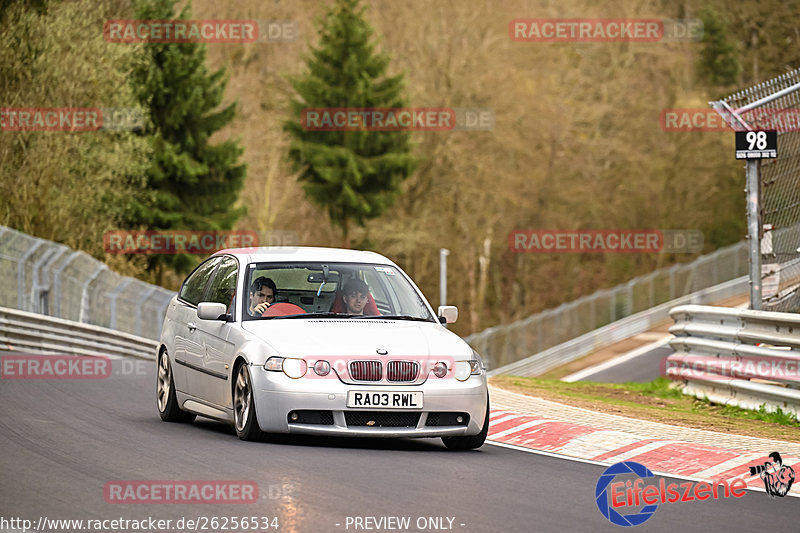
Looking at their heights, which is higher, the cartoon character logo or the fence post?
the fence post

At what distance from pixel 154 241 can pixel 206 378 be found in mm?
42642

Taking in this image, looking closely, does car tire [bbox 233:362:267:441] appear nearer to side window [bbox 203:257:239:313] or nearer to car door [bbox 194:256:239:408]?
car door [bbox 194:256:239:408]

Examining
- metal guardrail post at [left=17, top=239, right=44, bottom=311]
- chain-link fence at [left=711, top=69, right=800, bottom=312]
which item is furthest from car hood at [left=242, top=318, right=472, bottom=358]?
metal guardrail post at [left=17, top=239, right=44, bottom=311]

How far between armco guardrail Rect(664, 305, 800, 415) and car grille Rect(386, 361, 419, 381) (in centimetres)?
538

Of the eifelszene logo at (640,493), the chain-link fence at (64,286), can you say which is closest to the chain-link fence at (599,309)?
the chain-link fence at (64,286)

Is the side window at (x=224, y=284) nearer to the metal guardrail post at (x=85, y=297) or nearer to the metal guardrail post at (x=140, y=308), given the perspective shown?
the metal guardrail post at (x=85, y=297)

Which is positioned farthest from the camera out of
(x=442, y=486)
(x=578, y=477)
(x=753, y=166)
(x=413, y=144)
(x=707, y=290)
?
(x=413, y=144)

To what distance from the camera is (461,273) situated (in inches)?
2662

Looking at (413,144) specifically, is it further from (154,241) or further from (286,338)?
(286,338)

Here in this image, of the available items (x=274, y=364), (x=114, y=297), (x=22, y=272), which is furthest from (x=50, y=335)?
(x=274, y=364)

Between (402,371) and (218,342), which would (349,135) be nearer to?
(218,342)

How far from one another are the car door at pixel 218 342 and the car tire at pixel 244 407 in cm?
15

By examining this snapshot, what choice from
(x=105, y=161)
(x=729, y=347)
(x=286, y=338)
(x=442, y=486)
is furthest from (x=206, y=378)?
(x=105, y=161)

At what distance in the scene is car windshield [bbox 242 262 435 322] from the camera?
11.4m
